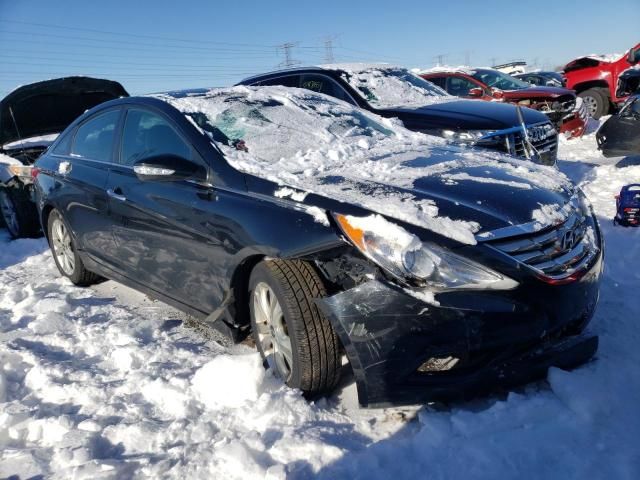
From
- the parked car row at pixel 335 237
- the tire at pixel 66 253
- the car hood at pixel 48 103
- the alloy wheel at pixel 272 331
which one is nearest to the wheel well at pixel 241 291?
the parked car row at pixel 335 237

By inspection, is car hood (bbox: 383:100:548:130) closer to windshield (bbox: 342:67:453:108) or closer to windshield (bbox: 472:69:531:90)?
windshield (bbox: 342:67:453:108)

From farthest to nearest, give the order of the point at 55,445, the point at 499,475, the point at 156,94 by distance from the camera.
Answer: the point at 156,94 → the point at 55,445 → the point at 499,475

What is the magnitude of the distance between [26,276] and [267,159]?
10.9 feet

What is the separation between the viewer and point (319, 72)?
6.70 meters

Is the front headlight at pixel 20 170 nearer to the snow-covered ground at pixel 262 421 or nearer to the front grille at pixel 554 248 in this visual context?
the snow-covered ground at pixel 262 421

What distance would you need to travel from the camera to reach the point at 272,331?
8.45 feet

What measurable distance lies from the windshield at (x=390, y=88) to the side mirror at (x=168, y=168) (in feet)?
12.8

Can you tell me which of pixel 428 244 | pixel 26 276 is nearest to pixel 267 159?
pixel 428 244

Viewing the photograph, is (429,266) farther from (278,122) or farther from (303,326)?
(278,122)

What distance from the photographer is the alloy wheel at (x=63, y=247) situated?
4461 millimetres

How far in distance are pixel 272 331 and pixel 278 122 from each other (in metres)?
1.41

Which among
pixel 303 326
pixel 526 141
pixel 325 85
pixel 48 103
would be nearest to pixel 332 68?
pixel 325 85

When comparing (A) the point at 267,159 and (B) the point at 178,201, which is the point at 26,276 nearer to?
(B) the point at 178,201

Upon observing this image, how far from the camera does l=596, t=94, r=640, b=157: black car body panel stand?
6613mm
